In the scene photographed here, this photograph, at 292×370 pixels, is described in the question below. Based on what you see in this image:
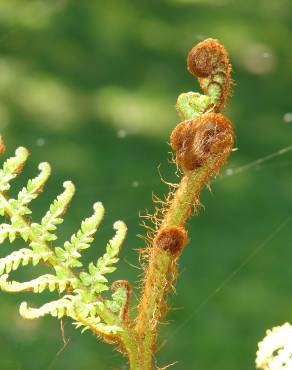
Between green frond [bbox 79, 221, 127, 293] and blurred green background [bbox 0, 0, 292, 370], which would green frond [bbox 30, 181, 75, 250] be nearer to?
green frond [bbox 79, 221, 127, 293]

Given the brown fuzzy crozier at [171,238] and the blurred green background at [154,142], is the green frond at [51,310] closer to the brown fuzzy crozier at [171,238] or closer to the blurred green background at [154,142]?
the brown fuzzy crozier at [171,238]

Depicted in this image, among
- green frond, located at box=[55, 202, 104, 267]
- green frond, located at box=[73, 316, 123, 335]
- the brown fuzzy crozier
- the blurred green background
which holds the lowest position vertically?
green frond, located at box=[73, 316, 123, 335]

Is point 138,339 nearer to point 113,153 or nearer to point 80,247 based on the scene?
point 80,247

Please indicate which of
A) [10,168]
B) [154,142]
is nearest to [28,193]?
[10,168]

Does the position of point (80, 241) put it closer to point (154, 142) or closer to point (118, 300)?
point (118, 300)

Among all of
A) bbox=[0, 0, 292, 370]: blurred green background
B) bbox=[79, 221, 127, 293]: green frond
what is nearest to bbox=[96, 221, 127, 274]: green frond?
bbox=[79, 221, 127, 293]: green frond
